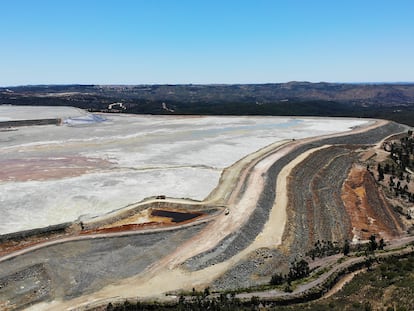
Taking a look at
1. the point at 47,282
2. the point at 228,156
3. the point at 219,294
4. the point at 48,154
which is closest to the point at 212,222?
the point at 219,294

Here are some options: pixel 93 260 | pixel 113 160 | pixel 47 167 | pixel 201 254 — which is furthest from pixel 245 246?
pixel 47 167

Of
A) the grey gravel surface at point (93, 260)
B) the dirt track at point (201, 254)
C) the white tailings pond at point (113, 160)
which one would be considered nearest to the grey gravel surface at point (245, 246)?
the dirt track at point (201, 254)

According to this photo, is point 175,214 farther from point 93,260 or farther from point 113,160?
point 113,160

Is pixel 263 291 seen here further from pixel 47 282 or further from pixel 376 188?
pixel 376 188

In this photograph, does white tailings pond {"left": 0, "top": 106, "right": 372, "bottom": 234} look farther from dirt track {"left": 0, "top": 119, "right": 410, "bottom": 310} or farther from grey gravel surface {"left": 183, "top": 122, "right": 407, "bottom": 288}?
grey gravel surface {"left": 183, "top": 122, "right": 407, "bottom": 288}

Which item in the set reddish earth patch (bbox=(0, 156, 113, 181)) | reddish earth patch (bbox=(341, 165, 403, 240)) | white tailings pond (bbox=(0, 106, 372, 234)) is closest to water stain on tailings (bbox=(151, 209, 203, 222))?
white tailings pond (bbox=(0, 106, 372, 234))

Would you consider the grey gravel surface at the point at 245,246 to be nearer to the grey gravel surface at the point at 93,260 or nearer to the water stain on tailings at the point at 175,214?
the grey gravel surface at the point at 93,260
